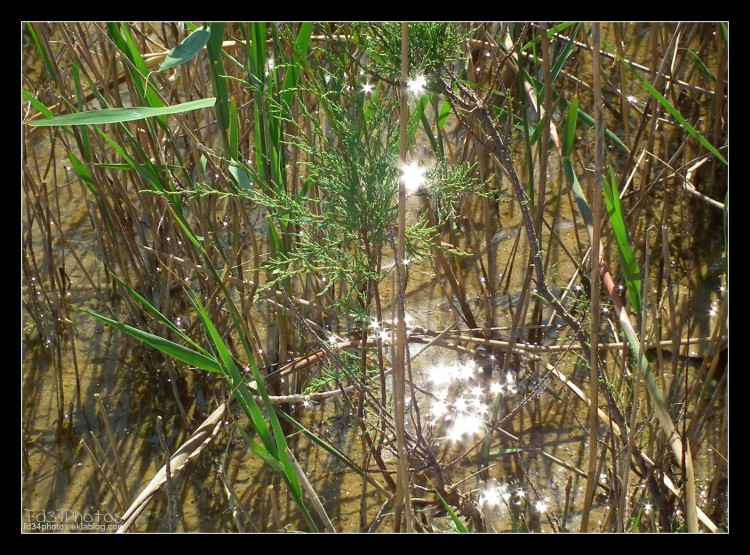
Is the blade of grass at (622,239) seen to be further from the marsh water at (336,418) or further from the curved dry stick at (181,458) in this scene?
the curved dry stick at (181,458)

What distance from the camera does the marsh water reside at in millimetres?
1307

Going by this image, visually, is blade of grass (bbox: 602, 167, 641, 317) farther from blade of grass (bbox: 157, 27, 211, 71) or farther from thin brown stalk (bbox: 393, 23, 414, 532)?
blade of grass (bbox: 157, 27, 211, 71)

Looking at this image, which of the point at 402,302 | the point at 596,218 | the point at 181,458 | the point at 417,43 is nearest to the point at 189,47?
the point at 417,43

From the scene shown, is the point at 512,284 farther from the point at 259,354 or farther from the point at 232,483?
the point at 232,483

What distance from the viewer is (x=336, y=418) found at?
1.50 metres

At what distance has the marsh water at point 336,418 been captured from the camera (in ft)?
4.29

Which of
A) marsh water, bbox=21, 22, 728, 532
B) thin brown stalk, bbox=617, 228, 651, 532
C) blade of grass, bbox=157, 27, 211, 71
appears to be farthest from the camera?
marsh water, bbox=21, 22, 728, 532

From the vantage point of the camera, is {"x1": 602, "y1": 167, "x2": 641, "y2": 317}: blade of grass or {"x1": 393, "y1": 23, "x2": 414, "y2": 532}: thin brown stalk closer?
{"x1": 393, "y1": 23, "x2": 414, "y2": 532}: thin brown stalk

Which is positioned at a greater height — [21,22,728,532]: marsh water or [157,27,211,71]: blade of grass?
[157,27,211,71]: blade of grass

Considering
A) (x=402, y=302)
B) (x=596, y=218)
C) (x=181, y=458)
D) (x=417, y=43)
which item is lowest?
(x=181, y=458)

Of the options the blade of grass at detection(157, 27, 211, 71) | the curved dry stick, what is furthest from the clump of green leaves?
the curved dry stick

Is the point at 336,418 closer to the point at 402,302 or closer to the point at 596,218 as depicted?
the point at 402,302

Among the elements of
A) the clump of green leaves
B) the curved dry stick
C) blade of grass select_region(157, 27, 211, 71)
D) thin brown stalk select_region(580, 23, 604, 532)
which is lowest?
the curved dry stick

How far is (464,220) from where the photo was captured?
1.76m
